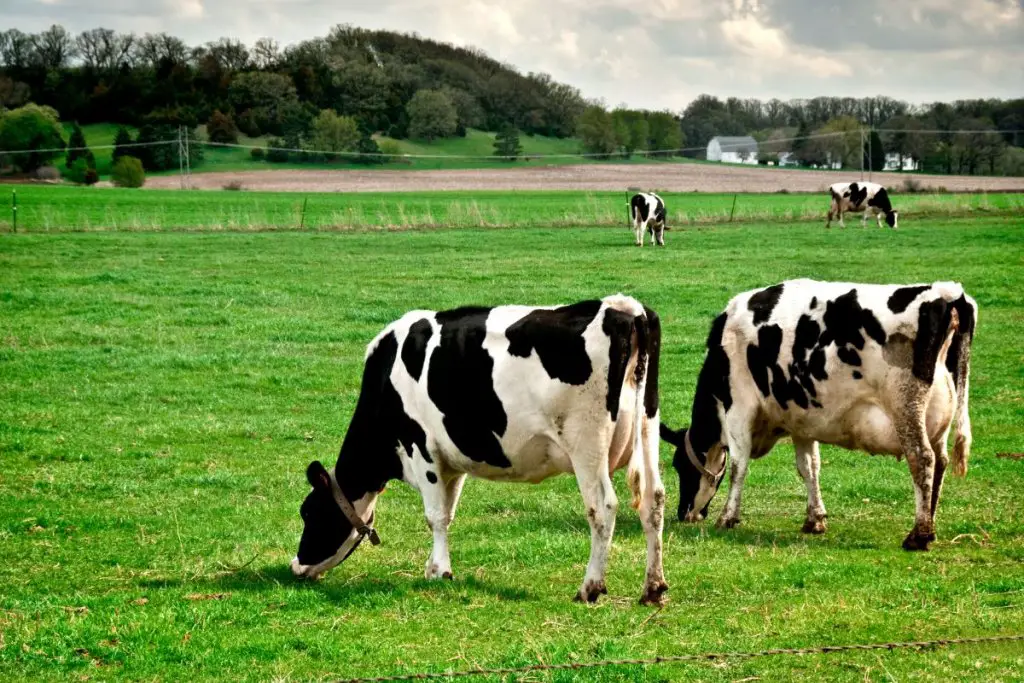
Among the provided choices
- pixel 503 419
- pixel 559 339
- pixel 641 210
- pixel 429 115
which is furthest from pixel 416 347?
pixel 429 115

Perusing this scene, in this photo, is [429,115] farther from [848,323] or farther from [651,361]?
[651,361]

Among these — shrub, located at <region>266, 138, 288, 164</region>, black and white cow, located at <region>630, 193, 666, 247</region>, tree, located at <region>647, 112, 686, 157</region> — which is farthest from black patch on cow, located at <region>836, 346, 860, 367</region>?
tree, located at <region>647, 112, 686, 157</region>

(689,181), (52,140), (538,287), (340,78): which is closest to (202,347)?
(538,287)

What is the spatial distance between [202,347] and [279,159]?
319 ft

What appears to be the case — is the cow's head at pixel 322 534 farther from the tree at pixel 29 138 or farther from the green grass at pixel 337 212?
the tree at pixel 29 138

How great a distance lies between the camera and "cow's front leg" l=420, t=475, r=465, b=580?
10.2 m

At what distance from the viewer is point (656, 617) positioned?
28.8ft

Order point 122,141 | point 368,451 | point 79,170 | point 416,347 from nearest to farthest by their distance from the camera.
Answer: point 416,347, point 368,451, point 79,170, point 122,141

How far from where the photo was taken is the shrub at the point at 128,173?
87.6 m

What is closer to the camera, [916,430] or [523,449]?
[523,449]

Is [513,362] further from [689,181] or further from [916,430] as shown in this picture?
[689,181]

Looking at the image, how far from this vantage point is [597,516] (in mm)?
9336

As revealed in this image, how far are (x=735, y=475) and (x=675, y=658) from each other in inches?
204

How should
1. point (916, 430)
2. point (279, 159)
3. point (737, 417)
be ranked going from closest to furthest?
1. point (916, 430)
2. point (737, 417)
3. point (279, 159)
